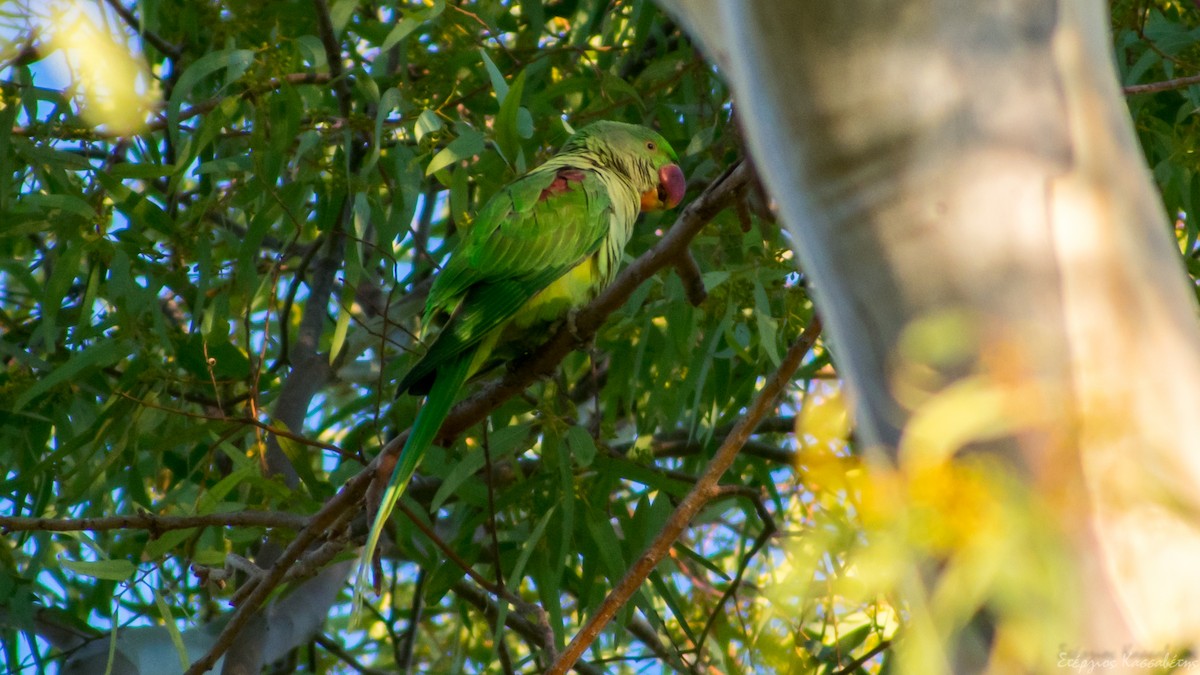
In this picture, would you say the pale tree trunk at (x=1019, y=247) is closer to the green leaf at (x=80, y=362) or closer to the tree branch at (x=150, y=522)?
the tree branch at (x=150, y=522)

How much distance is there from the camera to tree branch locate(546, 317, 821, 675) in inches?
57.7

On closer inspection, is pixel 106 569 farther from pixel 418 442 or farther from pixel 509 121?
pixel 509 121

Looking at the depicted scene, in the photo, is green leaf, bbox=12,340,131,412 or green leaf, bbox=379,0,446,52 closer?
green leaf, bbox=379,0,446,52

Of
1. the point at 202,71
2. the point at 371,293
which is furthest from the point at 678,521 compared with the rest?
the point at 371,293

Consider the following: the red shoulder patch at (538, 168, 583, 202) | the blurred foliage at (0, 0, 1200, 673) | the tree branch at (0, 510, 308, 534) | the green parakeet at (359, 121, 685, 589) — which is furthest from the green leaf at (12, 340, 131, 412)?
the red shoulder patch at (538, 168, 583, 202)

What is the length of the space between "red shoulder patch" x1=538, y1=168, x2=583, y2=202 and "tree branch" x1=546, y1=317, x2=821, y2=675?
32.1 inches

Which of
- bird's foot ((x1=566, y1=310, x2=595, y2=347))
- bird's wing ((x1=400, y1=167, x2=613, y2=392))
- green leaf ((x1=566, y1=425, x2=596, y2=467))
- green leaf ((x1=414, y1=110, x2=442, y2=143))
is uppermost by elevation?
green leaf ((x1=414, y1=110, x2=442, y2=143))

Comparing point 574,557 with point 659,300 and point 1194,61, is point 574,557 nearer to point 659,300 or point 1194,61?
point 659,300

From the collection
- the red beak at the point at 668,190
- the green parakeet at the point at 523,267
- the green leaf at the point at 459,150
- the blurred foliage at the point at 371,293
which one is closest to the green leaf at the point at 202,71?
the blurred foliage at the point at 371,293

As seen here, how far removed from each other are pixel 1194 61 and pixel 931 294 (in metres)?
1.87

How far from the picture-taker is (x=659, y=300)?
2.44m

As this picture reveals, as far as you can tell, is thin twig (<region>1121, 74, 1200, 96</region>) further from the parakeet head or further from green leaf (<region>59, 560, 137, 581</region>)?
green leaf (<region>59, 560, 137, 581</region>)

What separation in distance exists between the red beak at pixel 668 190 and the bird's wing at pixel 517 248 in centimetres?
34

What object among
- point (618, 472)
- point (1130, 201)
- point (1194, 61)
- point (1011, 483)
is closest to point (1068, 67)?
point (1130, 201)
